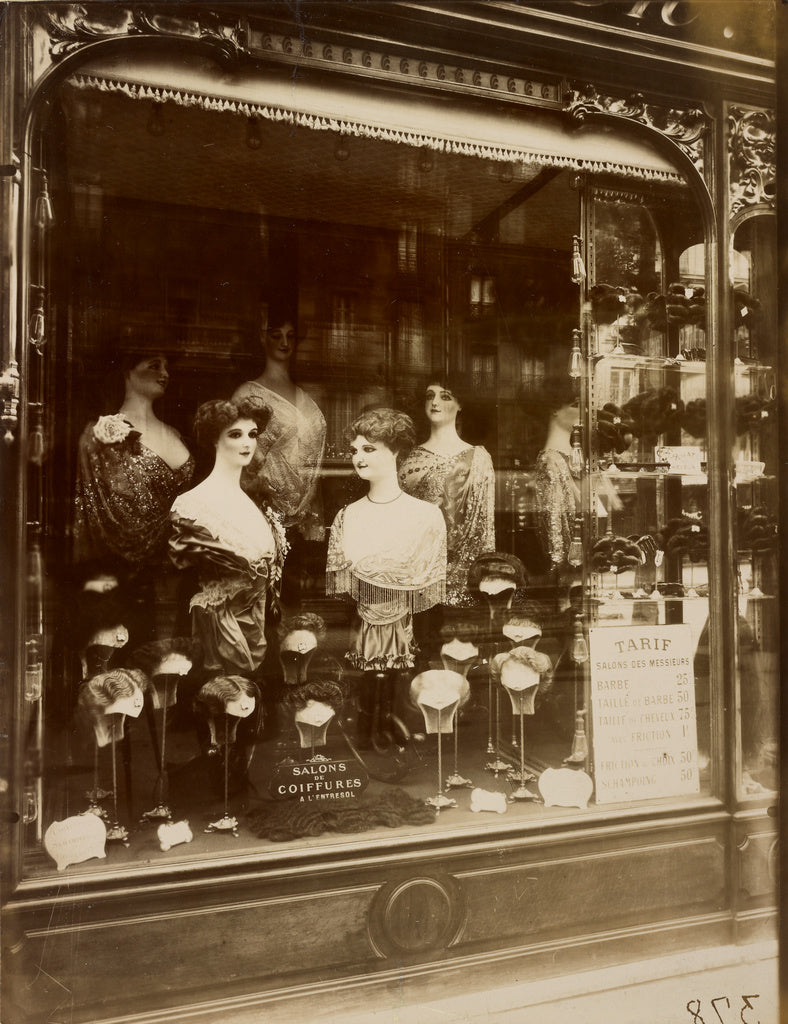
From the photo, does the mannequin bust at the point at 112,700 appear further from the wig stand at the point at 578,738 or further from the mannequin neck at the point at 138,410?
the wig stand at the point at 578,738

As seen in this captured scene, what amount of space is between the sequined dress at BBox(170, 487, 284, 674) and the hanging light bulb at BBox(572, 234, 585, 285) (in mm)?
1603

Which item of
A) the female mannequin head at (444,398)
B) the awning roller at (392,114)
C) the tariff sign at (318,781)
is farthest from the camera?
the female mannequin head at (444,398)

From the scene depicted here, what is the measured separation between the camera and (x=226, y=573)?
2.46 m

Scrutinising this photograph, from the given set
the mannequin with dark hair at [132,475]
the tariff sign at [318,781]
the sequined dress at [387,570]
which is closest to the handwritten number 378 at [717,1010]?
the tariff sign at [318,781]

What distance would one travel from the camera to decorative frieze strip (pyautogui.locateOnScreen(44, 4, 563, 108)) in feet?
7.49

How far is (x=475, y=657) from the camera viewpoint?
2.68 meters

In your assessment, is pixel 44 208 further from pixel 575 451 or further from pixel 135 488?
pixel 575 451

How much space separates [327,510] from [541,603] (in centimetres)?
97

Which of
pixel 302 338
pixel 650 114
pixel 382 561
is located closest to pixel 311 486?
pixel 382 561

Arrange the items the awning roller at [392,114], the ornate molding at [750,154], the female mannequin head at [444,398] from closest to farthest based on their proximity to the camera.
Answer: the awning roller at [392,114]
the female mannequin head at [444,398]
the ornate molding at [750,154]

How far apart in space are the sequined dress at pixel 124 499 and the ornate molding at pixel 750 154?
2.67m

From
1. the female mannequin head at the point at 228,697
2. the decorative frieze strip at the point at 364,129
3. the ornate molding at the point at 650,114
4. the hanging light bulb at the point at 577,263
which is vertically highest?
the ornate molding at the point at 650,114

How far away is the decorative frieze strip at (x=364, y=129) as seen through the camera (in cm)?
235

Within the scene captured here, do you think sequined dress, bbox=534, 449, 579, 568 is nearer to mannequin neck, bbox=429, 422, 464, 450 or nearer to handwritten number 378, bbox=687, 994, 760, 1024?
mannequin neck, bbox=429, 422, 464, 450
